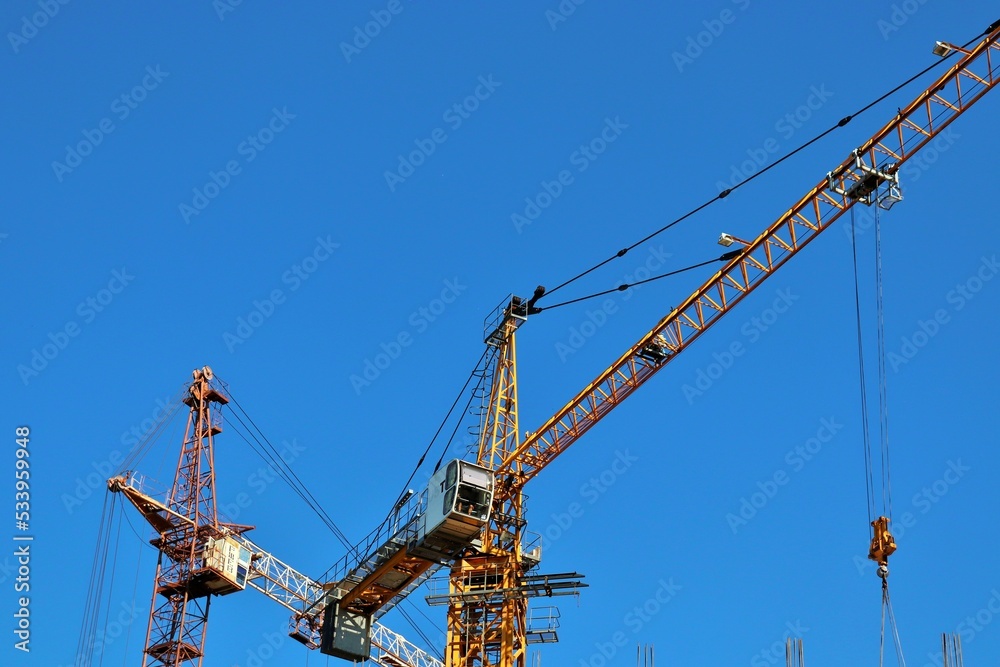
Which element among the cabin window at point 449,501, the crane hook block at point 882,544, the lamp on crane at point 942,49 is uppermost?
the lamp on crane at point 942,49

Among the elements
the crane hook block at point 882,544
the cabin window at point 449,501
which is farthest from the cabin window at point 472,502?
the crane hook block at point 882,544

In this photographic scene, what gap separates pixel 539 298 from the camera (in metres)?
70.9

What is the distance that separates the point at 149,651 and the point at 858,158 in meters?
44.4

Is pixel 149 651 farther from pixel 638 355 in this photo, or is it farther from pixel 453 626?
pixel 638 355

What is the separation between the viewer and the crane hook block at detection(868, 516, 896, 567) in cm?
4853

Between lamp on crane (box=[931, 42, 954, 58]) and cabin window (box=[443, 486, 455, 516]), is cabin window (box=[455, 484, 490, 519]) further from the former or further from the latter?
lamp on crane (box=[931, 42, 954, 58])

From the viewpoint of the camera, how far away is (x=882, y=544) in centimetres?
4853

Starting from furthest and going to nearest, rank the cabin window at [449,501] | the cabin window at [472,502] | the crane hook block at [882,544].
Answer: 1. the cabin window at [472,502]
2. the cabin window at [449,501]
3. the crane hook block at [882,544]

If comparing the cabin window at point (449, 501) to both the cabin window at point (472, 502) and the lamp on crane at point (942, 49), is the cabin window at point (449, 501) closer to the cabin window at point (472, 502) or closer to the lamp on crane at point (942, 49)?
the cabin window at point (472, 502)

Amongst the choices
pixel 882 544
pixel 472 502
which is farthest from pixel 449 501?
pixel 882 544

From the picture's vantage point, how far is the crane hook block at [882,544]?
48.5 metres

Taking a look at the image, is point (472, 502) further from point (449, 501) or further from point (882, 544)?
point (882, 544)

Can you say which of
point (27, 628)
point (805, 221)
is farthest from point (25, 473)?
point (805, 221)

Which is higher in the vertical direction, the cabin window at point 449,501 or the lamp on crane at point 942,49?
the lamp on crane at point 942,49
